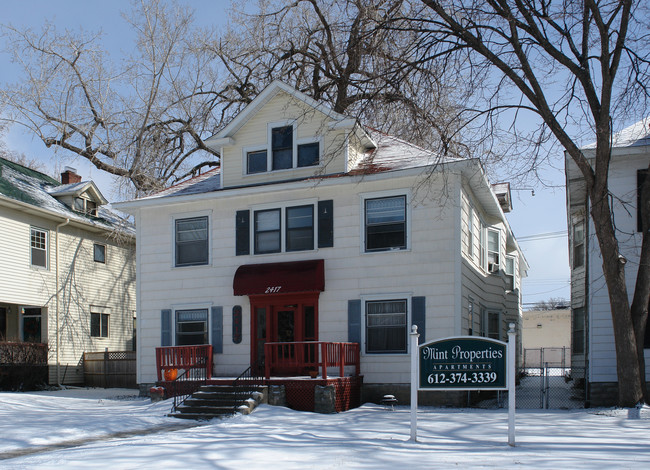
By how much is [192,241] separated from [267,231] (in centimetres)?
235

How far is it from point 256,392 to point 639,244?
951 cm

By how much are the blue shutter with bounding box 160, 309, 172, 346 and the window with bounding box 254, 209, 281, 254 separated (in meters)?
3.23

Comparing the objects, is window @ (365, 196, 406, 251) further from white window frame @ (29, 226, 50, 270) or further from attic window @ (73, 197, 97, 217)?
attic window @ (73, 197, 97, 217)

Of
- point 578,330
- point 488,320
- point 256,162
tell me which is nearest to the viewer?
point 256,162

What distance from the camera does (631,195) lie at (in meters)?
16.0

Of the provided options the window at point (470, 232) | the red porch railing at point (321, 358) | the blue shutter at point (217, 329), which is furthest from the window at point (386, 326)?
the blue shutter at point (217, 329)

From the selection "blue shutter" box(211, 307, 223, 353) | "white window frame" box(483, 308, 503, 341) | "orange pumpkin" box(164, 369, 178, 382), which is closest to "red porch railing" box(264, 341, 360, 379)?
"blue shutter" box(211, 307, 223, 353)

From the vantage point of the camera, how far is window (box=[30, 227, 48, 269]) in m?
24.4

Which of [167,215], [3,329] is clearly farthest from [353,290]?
[3,329]

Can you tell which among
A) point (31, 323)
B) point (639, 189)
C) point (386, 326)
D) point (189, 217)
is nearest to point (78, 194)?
point (31, 323)

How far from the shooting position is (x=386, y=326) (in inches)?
655

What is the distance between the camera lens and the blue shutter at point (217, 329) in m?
18.1

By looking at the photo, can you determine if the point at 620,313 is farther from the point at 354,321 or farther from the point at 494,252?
the point at 494,252

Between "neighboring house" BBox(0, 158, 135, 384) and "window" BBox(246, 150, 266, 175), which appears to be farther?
"neighboring house" BBox(0, 158, 135, 384)
